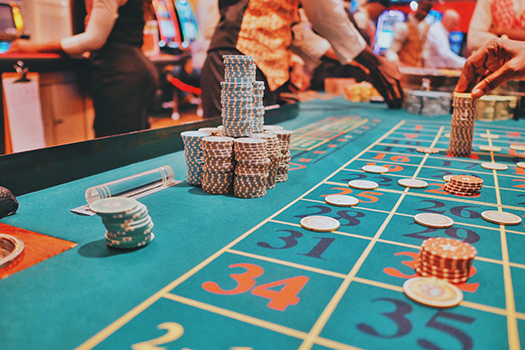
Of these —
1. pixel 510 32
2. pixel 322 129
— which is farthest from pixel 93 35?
pixel 510 32

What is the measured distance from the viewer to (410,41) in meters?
11.1

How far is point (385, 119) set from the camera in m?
5.76

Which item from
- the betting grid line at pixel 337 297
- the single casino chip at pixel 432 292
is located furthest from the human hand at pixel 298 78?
the single casino chip at pixel 432 292

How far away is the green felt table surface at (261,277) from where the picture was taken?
48.0 inches

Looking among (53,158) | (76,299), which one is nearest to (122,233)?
(76,299)

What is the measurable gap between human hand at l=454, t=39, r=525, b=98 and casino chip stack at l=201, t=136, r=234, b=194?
1986 millimetres

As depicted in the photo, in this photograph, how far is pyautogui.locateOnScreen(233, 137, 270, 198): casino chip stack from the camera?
2389 millimetres

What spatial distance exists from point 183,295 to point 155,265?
27cm

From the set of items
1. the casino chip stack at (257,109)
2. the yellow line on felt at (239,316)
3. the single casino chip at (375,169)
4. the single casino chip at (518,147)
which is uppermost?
the casino chip stack at (257,109)

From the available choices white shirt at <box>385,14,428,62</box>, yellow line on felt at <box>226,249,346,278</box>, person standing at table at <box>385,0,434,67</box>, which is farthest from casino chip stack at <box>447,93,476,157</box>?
white shirt at <box>385,14,428,62</box>

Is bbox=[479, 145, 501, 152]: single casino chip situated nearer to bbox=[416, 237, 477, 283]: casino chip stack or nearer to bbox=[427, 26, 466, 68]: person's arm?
bbox=[416, 237, 477, 283]: casino chip stack

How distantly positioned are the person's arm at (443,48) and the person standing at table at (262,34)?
181 inches

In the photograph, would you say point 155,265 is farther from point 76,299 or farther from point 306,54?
point 306,54

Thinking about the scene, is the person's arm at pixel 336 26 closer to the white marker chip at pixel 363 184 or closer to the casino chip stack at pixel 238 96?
the casino chip stack at pixel 238 96
